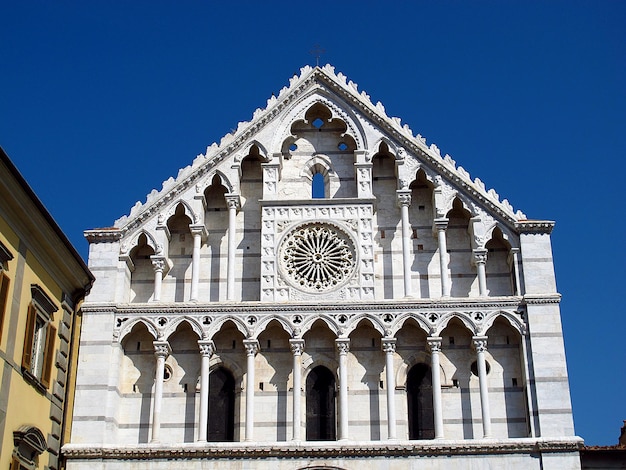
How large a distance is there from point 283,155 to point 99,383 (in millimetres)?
6090

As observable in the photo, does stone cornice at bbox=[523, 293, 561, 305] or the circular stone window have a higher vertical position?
the circular stone window

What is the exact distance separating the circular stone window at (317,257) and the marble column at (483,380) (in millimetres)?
2781

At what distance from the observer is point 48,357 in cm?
1667

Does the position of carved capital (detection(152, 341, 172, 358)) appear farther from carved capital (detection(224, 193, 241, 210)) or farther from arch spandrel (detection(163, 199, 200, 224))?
carved capital (detection(224, 193, 241, 210))

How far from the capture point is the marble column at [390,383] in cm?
1770

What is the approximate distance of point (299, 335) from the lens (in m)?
18.4

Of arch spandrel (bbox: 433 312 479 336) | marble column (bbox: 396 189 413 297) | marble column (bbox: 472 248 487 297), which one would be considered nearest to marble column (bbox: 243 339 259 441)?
marble column (bbox: 396 189 413 297)

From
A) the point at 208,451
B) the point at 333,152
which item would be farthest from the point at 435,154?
the point at 208,451

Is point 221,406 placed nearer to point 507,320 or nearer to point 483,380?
point 483,380

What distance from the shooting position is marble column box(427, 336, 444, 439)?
698 inches

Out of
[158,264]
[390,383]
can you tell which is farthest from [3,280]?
[390,383]

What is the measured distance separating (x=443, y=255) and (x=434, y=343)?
189 cm

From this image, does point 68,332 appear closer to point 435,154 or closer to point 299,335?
point 299,335

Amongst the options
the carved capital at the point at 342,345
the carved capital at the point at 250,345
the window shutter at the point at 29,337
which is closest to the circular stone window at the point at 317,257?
the carved capital at the point at 342,345
